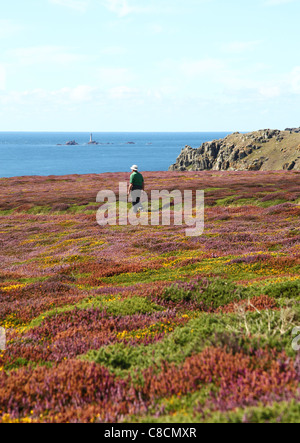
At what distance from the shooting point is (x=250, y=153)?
490 feet

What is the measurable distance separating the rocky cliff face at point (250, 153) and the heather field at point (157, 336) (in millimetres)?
108859

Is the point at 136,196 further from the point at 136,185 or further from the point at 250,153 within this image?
the point at 250,153

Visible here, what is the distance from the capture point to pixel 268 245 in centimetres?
1648

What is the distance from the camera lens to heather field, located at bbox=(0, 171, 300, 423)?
4.05 m

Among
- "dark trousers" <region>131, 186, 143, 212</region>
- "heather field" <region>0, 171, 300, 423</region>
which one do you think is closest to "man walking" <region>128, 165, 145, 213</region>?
"dark trousers" <region>131, 186, 143, 212</region>

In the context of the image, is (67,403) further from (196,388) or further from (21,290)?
(21,290)

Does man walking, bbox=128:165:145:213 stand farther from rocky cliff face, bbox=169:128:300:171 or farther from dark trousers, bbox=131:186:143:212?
rocky cliff face, bbox=169:128:300:171

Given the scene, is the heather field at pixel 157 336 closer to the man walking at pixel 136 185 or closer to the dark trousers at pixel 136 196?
the man walking at pixel 136 185

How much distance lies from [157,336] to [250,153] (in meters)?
153

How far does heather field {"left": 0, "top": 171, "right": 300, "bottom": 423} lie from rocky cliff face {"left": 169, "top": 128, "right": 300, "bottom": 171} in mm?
108859

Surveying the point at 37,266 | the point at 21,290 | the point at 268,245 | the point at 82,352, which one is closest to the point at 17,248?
the point at 37,266

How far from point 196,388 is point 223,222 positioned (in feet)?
68.7

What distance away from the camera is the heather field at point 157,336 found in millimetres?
4047

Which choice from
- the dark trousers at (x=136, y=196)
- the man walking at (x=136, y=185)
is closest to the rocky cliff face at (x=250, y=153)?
the dark trousers at (x=136, y=196)
